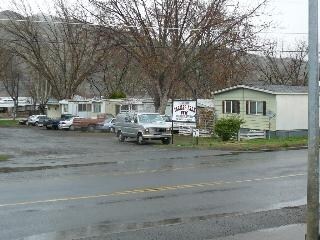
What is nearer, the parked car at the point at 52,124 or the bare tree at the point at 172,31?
the bare tree at the point at 172,31

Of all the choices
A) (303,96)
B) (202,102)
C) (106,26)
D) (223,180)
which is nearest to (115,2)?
(106,26)

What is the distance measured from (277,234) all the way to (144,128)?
2609 cm

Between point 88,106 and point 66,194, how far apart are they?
5152cm

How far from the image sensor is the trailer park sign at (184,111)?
3431 centimetres

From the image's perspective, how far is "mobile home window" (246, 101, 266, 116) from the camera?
39312 millimetres

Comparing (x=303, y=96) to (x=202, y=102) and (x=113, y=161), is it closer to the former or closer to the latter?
(x=202, y=102)

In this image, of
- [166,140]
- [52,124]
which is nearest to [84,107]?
[52,124]

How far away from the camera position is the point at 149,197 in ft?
42.4

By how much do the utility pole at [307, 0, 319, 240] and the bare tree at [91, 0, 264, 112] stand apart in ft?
124

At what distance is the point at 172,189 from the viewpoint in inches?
558

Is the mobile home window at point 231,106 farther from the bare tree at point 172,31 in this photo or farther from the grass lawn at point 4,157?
the grass lawn at point 4,157

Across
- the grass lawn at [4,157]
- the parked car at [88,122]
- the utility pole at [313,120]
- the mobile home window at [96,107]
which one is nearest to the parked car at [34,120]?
the mobile home window at [96,107]

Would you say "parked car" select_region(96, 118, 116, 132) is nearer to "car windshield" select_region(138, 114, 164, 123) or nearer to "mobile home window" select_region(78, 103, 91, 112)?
"mobile home window" select_region(78, 103, 91, 112)

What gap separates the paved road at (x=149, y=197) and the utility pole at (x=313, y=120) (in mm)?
1964
